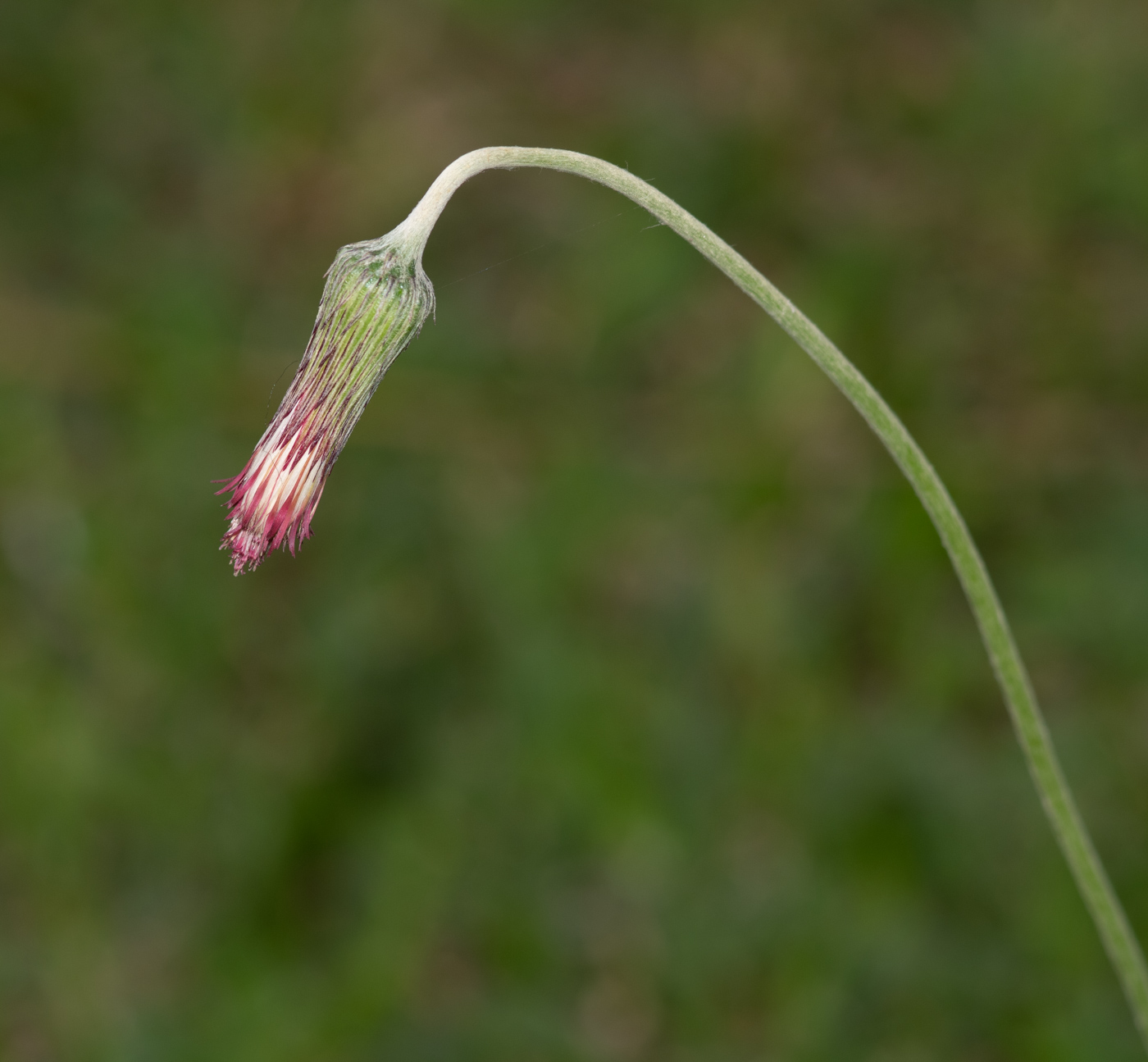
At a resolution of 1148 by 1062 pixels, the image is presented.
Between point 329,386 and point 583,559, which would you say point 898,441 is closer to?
point 329,386

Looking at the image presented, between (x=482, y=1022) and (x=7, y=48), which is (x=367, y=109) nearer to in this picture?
(x=7, y=48)

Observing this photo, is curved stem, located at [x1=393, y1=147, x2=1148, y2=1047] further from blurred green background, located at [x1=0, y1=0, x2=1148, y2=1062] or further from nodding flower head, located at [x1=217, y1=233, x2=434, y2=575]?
blurred green background, located at [x1=0, y1=0, x2=1148, y2=1062]

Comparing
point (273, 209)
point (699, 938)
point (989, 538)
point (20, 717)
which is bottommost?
point (699, 938)

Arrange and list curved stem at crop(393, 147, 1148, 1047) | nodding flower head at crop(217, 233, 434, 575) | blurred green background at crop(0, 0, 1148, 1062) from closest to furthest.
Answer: curved stem at crop(393, 147, 1148, 1047) → nodding flower head at crop(217, 233, 434, 575) → blurred green background at crop(0, 0, 1148, 1062)

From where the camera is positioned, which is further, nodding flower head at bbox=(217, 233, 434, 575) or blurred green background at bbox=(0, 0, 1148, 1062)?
blurred green background at bbox=(0, 0, 1148, 1062)

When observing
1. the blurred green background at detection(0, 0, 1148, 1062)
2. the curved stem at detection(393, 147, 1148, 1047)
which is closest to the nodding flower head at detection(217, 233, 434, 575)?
the curved stem at detection(393, 147, 1148, 1047)

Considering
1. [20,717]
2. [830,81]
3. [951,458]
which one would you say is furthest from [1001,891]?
[830,81]
